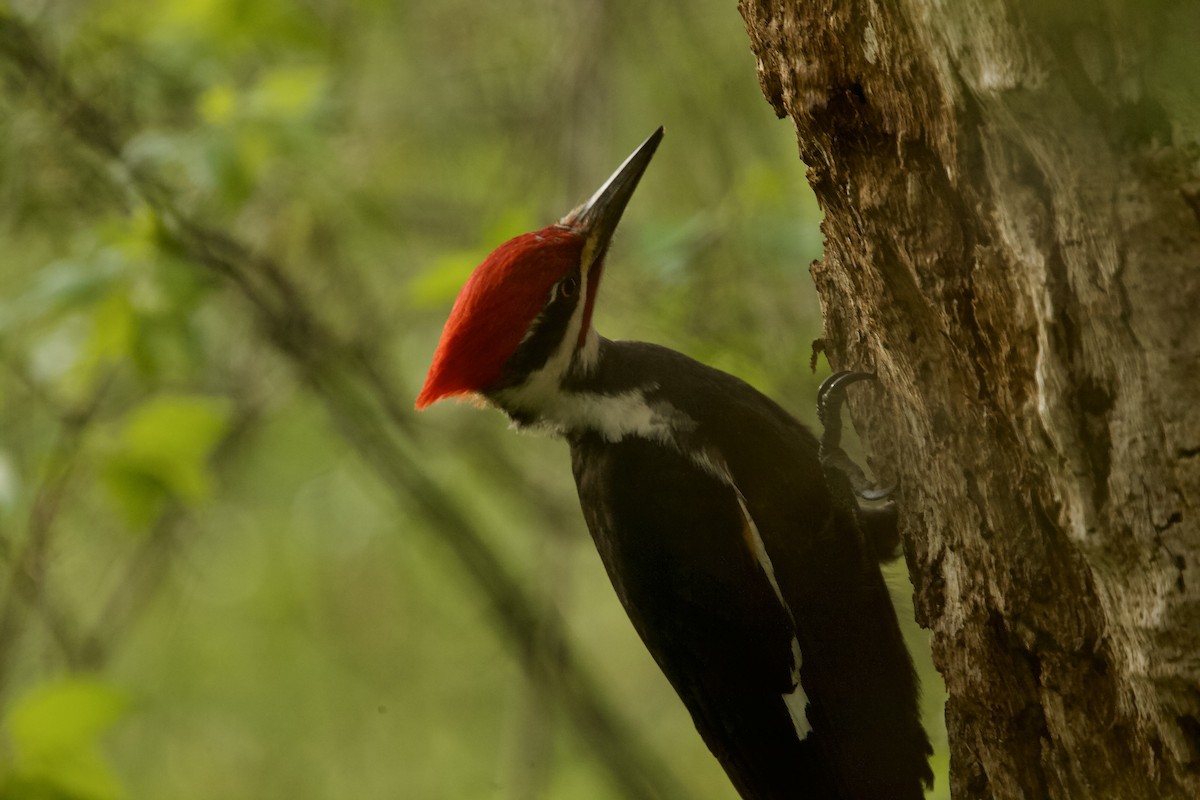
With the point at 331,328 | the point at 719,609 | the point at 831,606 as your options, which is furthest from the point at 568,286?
the point at 331,328

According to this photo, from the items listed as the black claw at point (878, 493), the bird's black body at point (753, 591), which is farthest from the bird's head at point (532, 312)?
the black claw at point (878, 493)

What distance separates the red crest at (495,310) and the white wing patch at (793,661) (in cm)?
52

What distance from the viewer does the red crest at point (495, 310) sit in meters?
2.20

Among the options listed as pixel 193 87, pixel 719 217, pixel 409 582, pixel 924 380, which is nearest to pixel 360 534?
pixel 409 582

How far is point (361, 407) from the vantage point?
3.33 metres

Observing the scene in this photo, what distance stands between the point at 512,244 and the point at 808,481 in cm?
72

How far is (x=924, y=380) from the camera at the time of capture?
5.23 feet

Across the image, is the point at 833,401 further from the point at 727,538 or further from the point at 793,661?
the point at 793,661

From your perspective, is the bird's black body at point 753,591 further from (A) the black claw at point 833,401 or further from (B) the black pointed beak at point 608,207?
(B) the black pointed beak at point 608,207

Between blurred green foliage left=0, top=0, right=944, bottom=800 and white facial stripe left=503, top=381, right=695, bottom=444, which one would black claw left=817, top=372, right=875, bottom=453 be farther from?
blurred green foliage left=0, top=0, right=944, bottom=800

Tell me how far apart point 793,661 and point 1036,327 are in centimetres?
117

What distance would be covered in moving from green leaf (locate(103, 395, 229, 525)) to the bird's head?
62 cm

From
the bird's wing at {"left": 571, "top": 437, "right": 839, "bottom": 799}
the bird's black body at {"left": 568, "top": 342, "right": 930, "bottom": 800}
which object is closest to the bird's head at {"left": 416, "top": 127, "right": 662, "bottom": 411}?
the bird's black body at {"left": 568, "top": 342, "right": 930, "bottom": 800}

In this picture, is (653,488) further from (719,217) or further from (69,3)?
(69,3)
